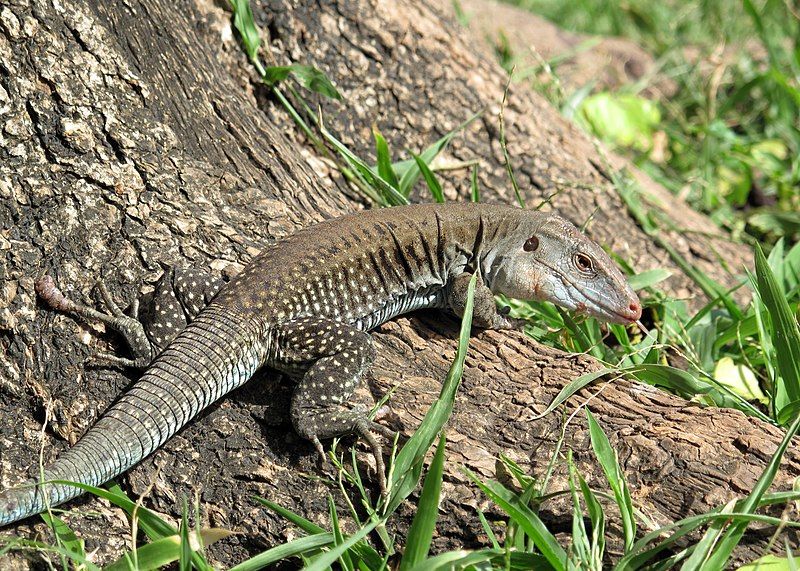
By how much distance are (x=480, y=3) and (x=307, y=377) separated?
20.0 feet

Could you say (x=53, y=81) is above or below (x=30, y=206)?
above

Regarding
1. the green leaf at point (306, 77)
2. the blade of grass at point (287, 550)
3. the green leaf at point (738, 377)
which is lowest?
the green leaf at point (738, 377)

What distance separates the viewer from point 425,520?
2631 millimetres

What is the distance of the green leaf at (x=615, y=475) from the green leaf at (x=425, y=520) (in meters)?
0.60

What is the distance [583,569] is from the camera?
2646 mm

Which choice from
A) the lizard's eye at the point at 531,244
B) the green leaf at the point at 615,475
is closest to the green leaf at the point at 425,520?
the green leaf at the point at 615,475

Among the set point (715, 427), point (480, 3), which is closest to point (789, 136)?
point (480, 3)

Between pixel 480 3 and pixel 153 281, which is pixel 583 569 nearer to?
pixel 153 281

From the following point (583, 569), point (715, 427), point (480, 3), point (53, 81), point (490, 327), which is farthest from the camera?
point (480, 3)

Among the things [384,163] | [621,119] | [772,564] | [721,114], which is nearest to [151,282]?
[384,163]

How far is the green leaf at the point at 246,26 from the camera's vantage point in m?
4.43

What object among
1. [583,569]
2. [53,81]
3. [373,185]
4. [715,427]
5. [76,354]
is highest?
[53,81]

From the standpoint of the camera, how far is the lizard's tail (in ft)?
9.15

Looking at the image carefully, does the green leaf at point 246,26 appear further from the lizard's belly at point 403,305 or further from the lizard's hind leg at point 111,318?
the lizard's hind leg at point 111,318
